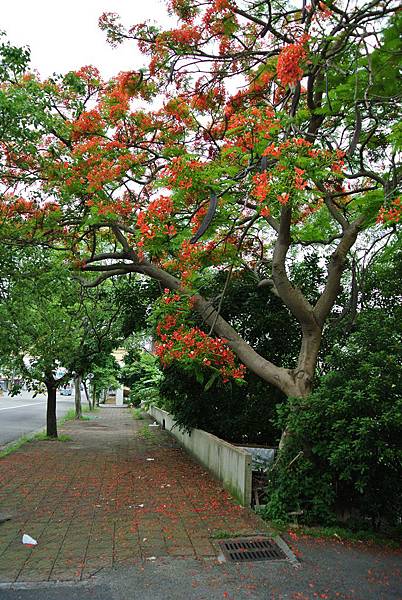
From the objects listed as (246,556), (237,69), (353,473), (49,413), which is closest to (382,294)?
(353,473)

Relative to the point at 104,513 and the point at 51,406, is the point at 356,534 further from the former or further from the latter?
the point at 51,406

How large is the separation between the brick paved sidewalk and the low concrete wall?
0.20 metres

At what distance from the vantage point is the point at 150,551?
5.22m

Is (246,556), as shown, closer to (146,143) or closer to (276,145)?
(276,145)

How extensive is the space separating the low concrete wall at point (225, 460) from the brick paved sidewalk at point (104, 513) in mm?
196

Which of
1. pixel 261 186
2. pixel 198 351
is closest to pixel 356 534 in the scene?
pixel 198 351

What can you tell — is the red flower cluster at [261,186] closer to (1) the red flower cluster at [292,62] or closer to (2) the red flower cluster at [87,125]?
(1) the red flower cluster at [292,62]

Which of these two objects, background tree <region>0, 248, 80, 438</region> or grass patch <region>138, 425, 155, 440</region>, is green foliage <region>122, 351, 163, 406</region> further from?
background tree <region>0, 248, 80, 438</region>

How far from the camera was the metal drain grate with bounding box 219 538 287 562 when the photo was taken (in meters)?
5.18

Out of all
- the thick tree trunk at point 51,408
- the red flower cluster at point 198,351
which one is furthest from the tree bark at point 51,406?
the red flower cluster at point 198,351

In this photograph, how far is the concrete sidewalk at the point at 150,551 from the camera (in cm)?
434

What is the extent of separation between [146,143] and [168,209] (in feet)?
9.76

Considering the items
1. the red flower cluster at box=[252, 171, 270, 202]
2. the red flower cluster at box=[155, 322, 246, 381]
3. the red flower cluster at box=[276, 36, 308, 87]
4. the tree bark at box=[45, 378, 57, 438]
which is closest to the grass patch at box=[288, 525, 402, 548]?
the red flower cluster at box=[155, 322, 246, 381]

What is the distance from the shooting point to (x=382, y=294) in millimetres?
8422
